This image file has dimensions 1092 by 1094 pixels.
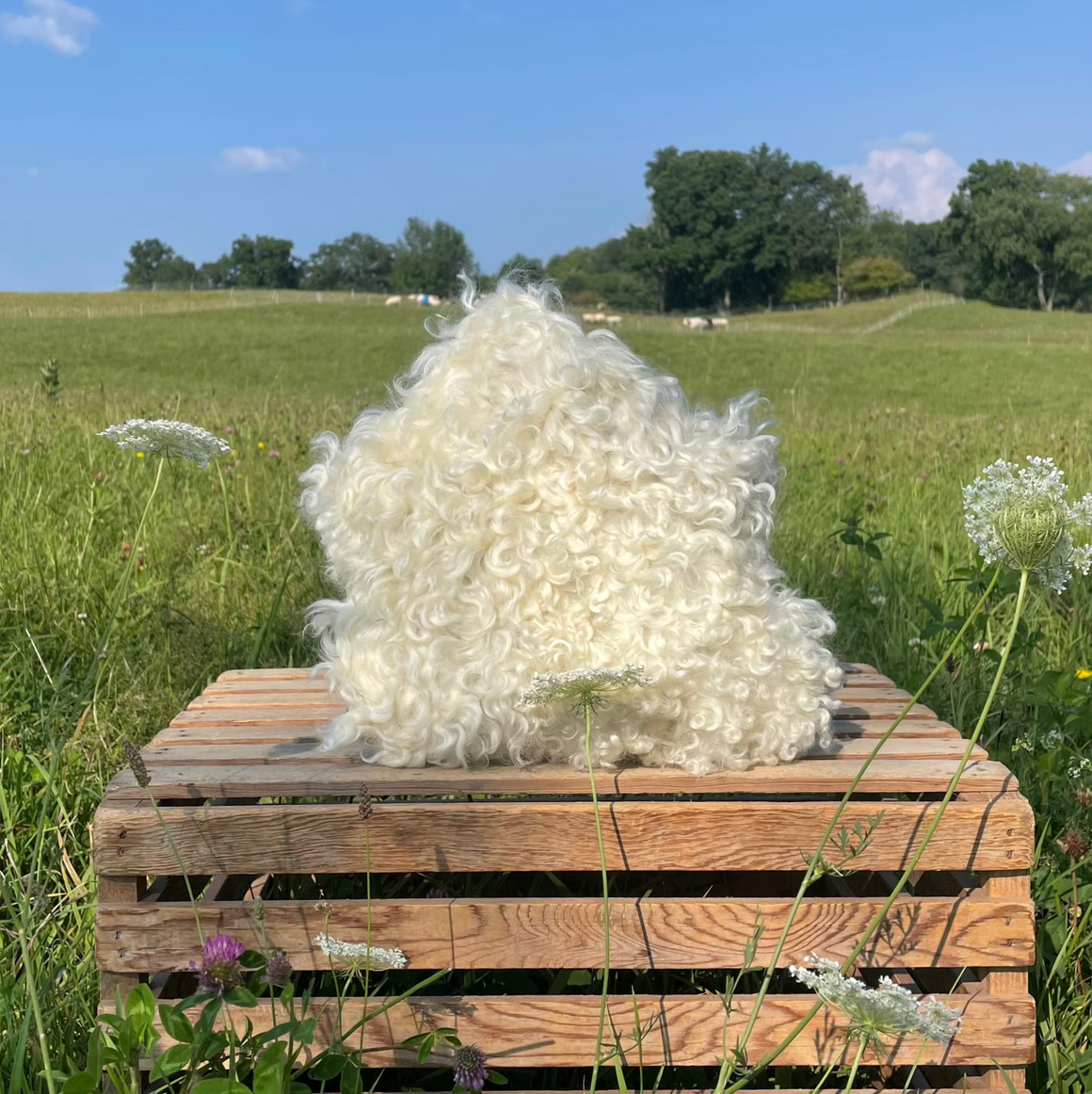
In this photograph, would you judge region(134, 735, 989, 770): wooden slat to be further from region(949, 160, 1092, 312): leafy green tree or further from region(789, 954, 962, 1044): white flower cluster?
region(949, 160, 1092, 312): leafy green tree

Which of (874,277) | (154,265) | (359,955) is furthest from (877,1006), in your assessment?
(154,265)

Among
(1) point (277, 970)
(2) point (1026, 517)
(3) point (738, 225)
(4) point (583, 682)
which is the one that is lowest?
(1) point (277, 970)

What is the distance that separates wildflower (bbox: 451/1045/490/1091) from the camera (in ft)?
4.84

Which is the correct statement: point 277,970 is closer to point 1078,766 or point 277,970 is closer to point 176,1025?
point 176,1025

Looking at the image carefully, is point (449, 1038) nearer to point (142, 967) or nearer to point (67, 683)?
point (142, 967)

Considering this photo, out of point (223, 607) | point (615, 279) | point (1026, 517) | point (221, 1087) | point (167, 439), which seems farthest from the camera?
point (615, 279)

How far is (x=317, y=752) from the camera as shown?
1.98 m

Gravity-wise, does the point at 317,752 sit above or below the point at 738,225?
below

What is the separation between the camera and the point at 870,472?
20.5ft

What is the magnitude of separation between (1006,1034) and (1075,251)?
2922 inches

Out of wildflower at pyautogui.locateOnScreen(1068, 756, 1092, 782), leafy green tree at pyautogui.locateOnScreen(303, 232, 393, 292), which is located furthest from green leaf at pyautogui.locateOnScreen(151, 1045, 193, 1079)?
leafy green tree at pyautogui.locateOnScreen(303, 232, 393, 292)

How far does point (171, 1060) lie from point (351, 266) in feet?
336

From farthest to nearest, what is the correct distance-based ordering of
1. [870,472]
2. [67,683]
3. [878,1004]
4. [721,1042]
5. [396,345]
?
[396,345] < [870,472] < [67,683] < [721,1042] < [878,1004]

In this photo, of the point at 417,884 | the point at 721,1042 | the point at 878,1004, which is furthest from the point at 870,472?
the point at 878,1004
